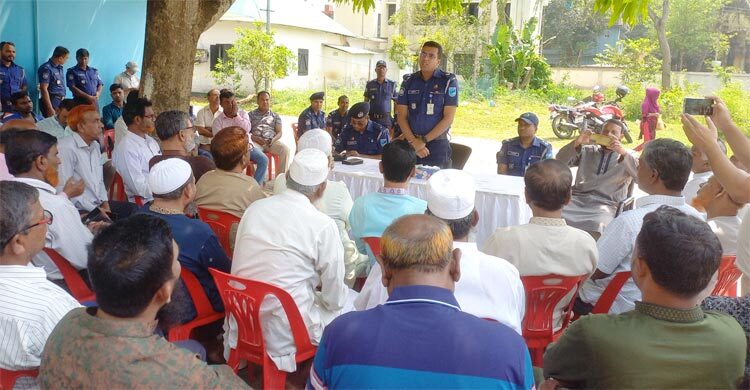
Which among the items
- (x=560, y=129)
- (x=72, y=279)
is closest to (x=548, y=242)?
(x=72, y=279)

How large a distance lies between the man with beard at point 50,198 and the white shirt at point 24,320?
2.84 feet

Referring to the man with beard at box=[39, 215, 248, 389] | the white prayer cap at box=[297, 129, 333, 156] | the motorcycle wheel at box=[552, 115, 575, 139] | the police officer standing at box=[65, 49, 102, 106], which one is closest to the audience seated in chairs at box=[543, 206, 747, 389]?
the man with beard at box=[39, 215, 248, 389]

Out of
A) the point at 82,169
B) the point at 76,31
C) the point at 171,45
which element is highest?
the point at 76,31

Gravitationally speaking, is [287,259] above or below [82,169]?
below

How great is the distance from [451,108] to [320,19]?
22.4 m

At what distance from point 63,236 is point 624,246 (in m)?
2.75

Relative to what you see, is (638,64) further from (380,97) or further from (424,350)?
(424,350)

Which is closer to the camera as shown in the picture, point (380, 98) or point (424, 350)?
point (424, 350)

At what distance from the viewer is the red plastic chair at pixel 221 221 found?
3818 mm

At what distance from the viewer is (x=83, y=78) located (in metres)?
10.2

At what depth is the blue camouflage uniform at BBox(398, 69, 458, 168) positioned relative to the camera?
6.31 m

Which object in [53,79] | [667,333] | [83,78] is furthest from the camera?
[83,78]

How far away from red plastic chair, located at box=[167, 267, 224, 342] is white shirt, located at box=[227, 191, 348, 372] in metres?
0.26

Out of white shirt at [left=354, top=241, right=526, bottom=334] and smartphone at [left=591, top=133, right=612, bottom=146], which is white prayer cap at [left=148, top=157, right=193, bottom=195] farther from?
smartphone at [left=591, top=133, right=612, bottom=146]
